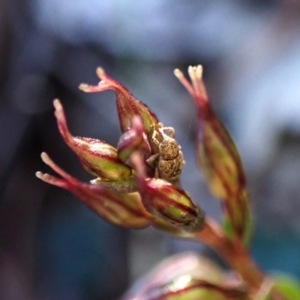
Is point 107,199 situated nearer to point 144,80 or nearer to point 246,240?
point 246,240

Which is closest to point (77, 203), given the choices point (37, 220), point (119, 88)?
point (37, 220)

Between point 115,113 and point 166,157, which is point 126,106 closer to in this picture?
point 166,157

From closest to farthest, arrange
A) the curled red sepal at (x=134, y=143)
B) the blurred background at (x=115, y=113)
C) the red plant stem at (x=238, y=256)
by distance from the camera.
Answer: the curled red sepal at (x=134, y=143) < the red plant stem at (x=238, y=256) < the blurred background at (x=115, y=113)

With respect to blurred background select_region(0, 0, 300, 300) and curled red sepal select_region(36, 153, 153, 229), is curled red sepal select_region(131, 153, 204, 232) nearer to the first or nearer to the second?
curled red sepal select_region(36, 153, 153, 229)

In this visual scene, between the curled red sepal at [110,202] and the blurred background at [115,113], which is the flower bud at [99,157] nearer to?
the curled red sepal at [110,202]

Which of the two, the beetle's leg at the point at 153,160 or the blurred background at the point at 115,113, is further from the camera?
the blurred background at the point at 115,113

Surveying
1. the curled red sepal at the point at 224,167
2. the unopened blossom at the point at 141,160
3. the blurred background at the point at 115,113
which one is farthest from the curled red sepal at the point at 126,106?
the blurred background at the point at 115,113

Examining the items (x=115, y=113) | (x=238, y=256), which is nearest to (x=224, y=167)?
(x=238, y=256)
